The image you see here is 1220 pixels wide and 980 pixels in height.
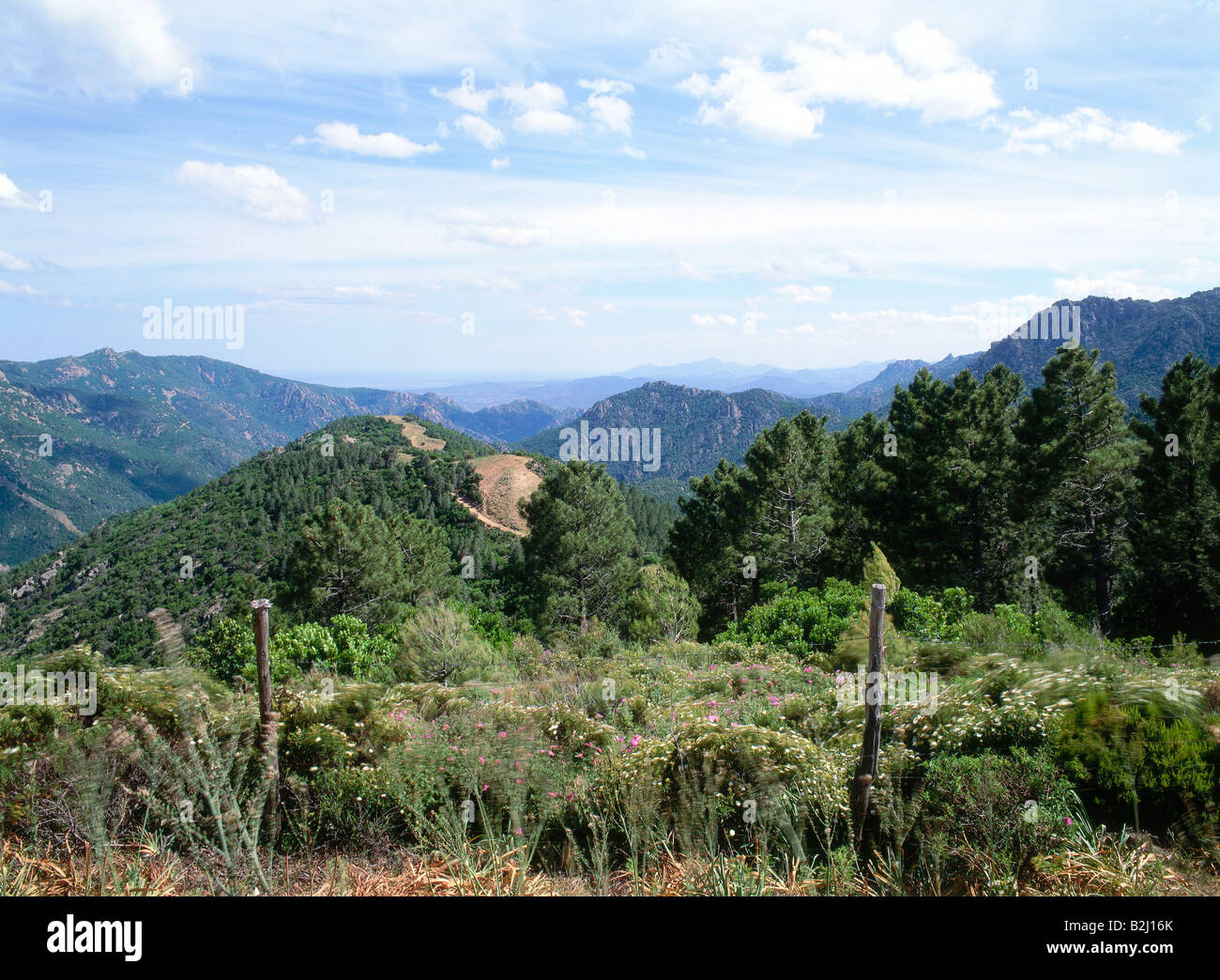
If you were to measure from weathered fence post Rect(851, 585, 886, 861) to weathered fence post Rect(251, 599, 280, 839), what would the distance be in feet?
10.0

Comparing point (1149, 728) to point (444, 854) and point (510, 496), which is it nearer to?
point (444, 854)

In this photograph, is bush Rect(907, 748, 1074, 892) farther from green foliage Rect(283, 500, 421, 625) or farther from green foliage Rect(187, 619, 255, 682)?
green foliage Rect(283, 500, 421, 625)

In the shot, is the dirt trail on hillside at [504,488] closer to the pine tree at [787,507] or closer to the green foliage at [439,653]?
the pine tree at [787,507]

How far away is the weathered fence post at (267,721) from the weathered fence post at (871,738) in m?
3.06

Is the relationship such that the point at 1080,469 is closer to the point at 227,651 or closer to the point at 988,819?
the point at 988,819

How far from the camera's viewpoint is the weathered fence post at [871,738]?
3477 mm

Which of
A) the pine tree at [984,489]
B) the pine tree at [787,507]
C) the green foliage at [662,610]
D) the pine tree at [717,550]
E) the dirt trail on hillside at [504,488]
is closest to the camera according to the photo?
the green foliage at [662,610]

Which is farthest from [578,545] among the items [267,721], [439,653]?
[267,721]

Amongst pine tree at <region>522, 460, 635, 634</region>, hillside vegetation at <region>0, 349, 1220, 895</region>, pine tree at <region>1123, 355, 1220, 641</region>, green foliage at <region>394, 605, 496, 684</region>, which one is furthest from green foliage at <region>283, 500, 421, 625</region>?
pine tree at <region>1123, 355, 1220, 641</region>

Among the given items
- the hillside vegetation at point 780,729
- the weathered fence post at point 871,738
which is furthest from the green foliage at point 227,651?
the weathered fence post at point 871,738
